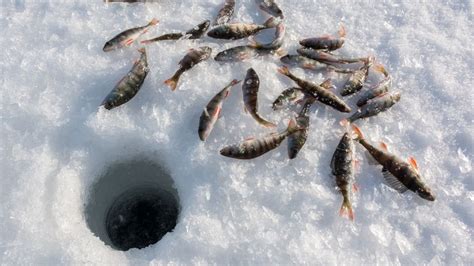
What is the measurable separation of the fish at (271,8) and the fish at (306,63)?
612 mm

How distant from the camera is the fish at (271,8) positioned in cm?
481

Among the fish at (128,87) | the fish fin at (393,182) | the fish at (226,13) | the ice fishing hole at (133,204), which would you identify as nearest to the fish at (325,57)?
the fish at (226,13)

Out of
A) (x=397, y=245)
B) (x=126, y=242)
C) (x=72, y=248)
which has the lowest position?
(x=126, y=242)

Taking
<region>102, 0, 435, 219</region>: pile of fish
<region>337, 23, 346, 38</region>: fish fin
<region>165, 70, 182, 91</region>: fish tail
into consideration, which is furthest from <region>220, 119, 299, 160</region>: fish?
<region>337, 23, 346, 38</region>: fish fin

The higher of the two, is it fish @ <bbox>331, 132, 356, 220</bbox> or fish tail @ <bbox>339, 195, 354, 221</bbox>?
fish @ <bbox>331, 132, 356, 220</bbox>

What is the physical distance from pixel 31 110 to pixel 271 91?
2.18 meters

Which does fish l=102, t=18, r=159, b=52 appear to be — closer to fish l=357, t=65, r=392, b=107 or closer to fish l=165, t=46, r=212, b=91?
fish l=165, t=46, r=212, b=91

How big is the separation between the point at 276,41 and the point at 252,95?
758mm

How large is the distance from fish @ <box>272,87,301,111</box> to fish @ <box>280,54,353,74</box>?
343 mm

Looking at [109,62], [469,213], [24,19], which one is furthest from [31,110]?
[469,213]

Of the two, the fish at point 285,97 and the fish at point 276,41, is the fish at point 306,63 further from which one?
the fish at point 285,97

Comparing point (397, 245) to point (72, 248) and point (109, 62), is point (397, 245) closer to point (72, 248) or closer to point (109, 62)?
point (72, 248)

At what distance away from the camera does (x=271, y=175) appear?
151 inches

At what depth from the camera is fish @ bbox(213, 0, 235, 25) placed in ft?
15.6
